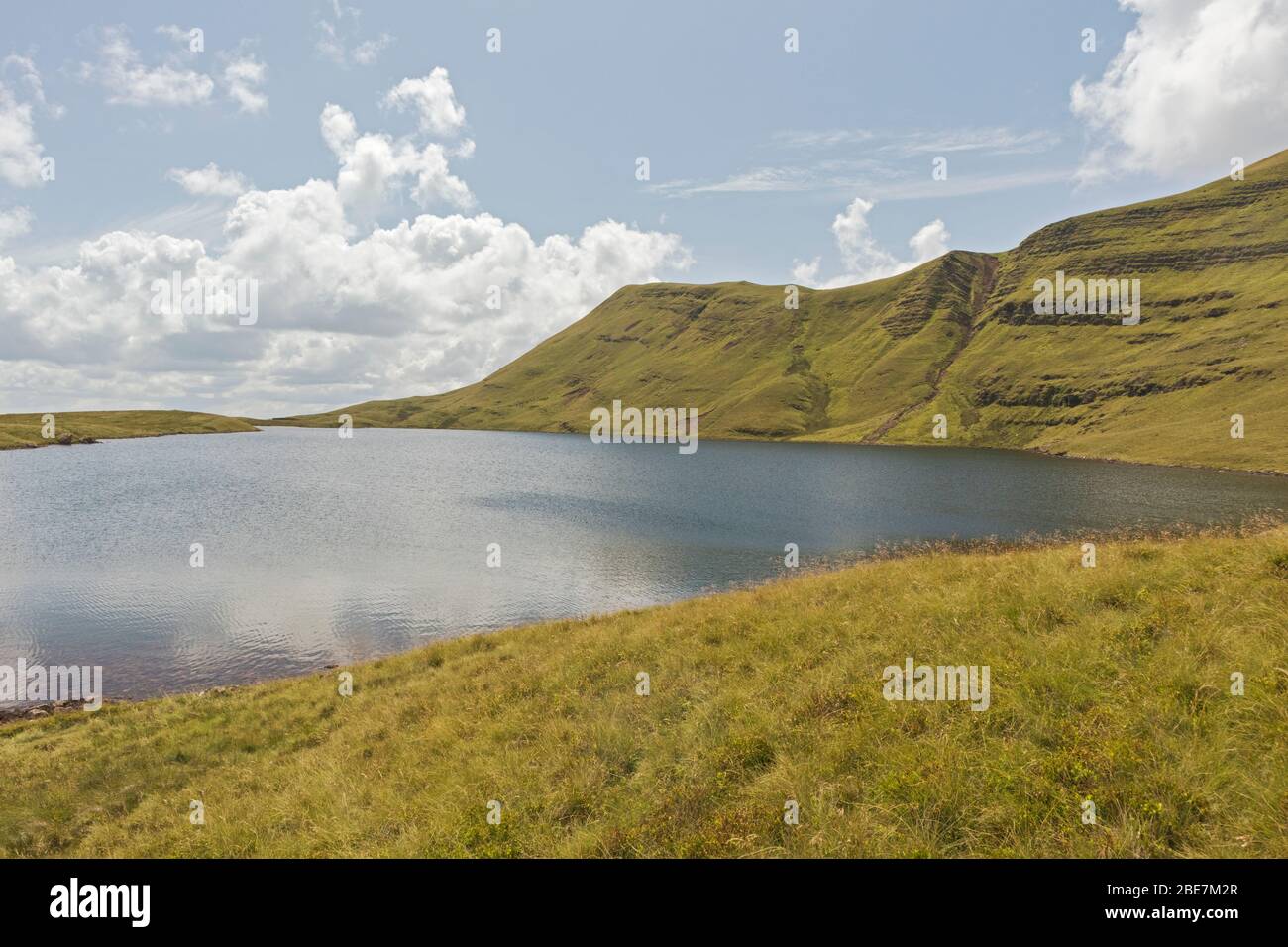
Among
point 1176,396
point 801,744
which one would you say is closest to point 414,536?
point 801,744

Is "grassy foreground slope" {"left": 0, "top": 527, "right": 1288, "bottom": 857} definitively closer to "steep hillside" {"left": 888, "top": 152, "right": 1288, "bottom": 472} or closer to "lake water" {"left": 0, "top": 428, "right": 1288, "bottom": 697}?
"lake water" {"left": 0, "top": 428, "right": 1288, "bottom": 697}

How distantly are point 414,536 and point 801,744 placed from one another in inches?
2191

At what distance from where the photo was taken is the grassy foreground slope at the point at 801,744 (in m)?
7.23

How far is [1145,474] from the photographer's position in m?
101

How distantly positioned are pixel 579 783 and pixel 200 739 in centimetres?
1503

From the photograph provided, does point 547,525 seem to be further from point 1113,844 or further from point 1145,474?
point 1145,474

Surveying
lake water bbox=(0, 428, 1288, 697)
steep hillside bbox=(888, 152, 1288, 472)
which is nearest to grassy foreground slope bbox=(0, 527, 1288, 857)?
lake water bbox=(0, 428, 1288, 697)

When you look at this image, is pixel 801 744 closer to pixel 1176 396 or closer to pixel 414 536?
pixel 414 536

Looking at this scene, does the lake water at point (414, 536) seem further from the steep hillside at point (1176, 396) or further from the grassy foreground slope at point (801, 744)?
the steep hillside at point (1176, 396)

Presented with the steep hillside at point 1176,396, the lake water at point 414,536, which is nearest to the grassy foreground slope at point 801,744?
the lake water at point 414,536

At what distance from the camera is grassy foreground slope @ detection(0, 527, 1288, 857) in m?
7.23

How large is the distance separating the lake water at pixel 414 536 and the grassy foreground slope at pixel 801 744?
15200 millimetres

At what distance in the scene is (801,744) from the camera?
9664mm
